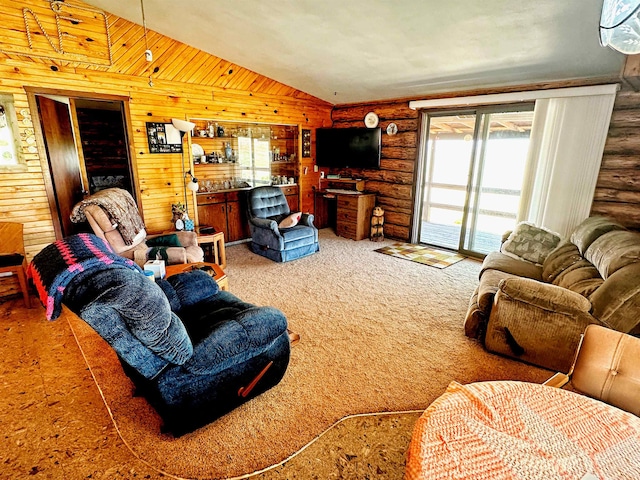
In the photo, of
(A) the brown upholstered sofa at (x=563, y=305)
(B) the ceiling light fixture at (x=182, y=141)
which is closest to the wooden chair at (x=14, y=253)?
(B) the ceiling light fixture at (x=182, y=141)

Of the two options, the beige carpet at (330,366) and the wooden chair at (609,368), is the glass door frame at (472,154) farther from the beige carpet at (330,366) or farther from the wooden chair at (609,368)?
the wooden chair at (609,368)

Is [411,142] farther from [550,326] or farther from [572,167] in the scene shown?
[550,326]

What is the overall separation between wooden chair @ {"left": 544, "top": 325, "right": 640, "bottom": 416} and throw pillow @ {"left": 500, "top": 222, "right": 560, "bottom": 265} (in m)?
2.29

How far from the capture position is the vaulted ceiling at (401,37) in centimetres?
252

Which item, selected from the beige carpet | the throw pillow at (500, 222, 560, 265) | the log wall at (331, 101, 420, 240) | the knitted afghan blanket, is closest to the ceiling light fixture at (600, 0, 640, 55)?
the beige carpet

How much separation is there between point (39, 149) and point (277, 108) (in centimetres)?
319

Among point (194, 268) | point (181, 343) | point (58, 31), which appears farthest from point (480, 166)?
point (58, 31)

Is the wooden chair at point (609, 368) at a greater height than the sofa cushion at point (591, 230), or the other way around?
the sofa cushion at point (591, 230)

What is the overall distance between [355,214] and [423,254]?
1.29m

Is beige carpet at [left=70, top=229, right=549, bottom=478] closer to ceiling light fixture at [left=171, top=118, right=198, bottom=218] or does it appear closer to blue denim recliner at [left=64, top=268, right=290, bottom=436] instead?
blue denim recliner at [left=64, top=268, right=290, bottom=436]

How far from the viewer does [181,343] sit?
59.6 inches

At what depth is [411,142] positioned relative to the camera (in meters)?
5.09

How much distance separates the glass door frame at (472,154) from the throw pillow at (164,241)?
3559 mm

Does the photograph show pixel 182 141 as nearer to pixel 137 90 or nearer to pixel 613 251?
pixel 137 90
